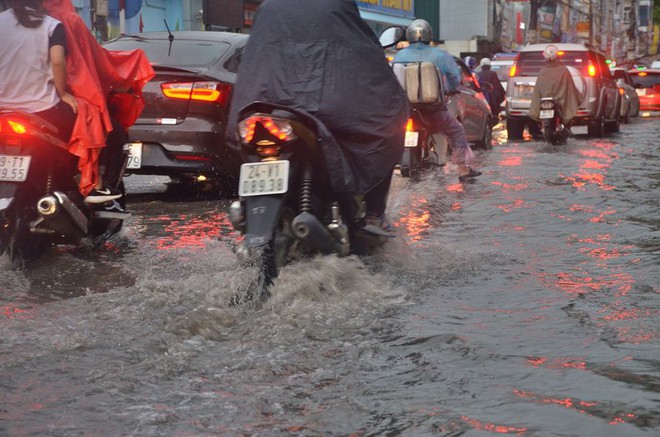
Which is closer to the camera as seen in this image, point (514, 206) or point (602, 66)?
point (514, 206)

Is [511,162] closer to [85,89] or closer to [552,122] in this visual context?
[552,122]

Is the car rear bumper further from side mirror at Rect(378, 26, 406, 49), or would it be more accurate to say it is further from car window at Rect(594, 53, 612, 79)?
car window at Rect(594, 53, 612, 79)

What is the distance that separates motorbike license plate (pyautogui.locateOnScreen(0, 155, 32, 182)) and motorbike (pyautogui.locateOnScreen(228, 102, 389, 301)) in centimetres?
162

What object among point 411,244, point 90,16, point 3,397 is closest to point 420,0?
point 90,16

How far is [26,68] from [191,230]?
2086 millimetres

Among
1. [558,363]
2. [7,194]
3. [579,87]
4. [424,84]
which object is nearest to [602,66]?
[579,87]

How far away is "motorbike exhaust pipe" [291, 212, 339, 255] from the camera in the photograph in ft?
17.3

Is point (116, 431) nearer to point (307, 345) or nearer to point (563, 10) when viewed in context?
point (307, 345)

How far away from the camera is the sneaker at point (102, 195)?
7.08 metres

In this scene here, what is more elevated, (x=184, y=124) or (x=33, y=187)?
(x=184, y=124)

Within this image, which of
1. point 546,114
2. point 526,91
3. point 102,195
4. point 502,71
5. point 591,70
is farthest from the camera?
point 502,71

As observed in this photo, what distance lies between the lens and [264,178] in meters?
5.25

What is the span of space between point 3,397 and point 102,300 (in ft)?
5.38

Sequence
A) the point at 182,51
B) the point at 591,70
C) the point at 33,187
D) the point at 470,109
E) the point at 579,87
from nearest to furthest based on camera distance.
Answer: the point at 33,187 → the point at 182,51 → the point at 470,109 → the point at 579,87 → the point at 591,70
